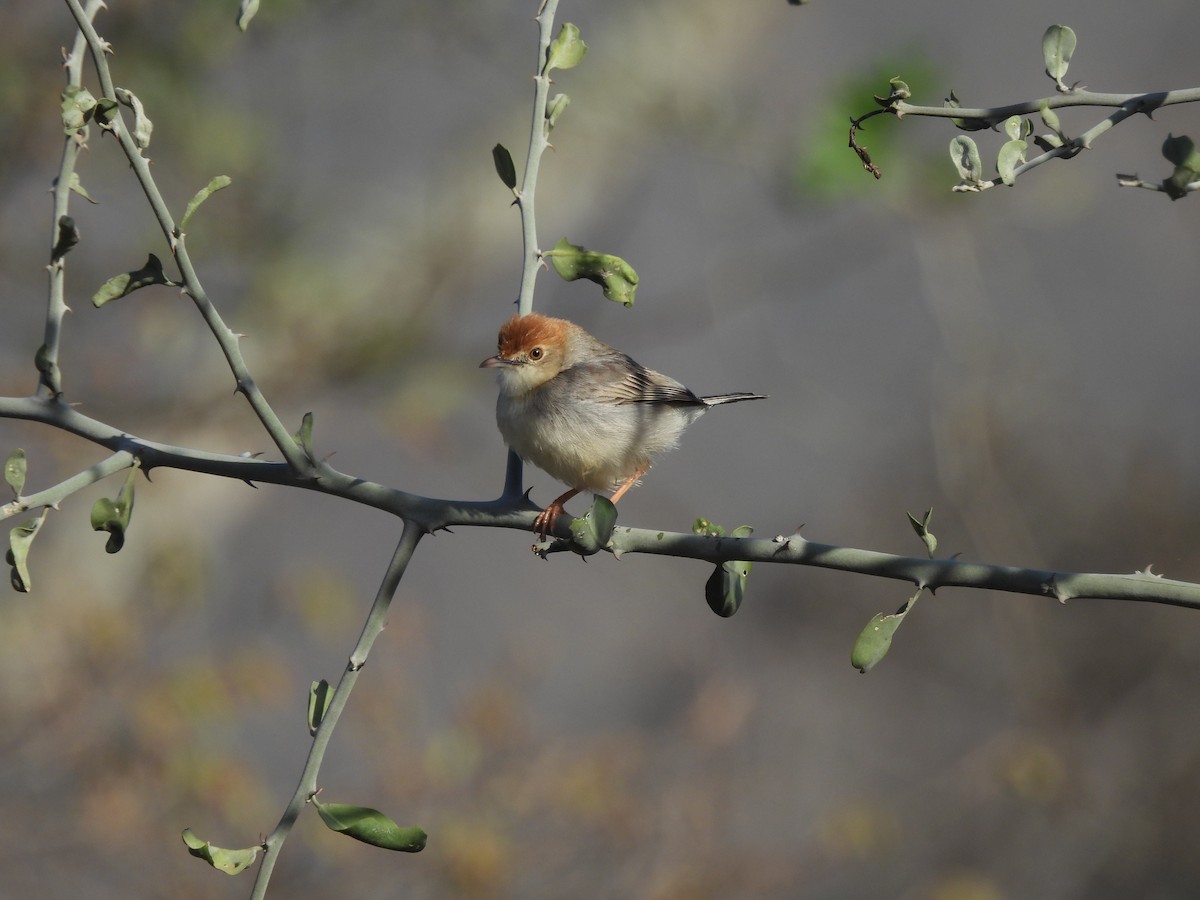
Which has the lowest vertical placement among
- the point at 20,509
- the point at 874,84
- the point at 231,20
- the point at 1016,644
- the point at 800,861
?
the point at 800,861

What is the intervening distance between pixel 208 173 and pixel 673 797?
440 cm

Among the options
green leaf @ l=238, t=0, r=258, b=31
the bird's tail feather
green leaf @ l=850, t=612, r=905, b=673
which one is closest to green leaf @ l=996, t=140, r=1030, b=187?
green leaf @ l=850, t=612, r=905, b=673

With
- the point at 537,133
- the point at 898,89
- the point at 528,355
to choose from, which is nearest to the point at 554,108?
the point at 537,133

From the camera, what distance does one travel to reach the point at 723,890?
21.1 feet

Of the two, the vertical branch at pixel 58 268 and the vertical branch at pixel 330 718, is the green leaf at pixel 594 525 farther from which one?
the vertical branch at pixel 58 268

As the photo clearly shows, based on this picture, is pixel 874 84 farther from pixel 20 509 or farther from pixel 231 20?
pixel 231 20

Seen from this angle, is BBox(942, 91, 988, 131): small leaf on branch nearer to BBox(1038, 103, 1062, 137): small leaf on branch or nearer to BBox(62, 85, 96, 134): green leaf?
BBox(1038, 103, 1062, 137): small leaf on branch

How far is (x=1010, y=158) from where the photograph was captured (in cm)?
168

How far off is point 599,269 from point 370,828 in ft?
3.49

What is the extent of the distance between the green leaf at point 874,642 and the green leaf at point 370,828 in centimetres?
72

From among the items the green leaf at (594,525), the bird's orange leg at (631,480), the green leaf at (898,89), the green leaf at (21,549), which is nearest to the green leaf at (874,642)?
the green leaf at (594,525)

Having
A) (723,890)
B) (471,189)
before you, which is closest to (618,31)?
(471,189)

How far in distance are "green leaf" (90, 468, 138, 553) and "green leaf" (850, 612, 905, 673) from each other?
1.14 metres

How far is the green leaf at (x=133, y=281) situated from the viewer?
177 centimetres
